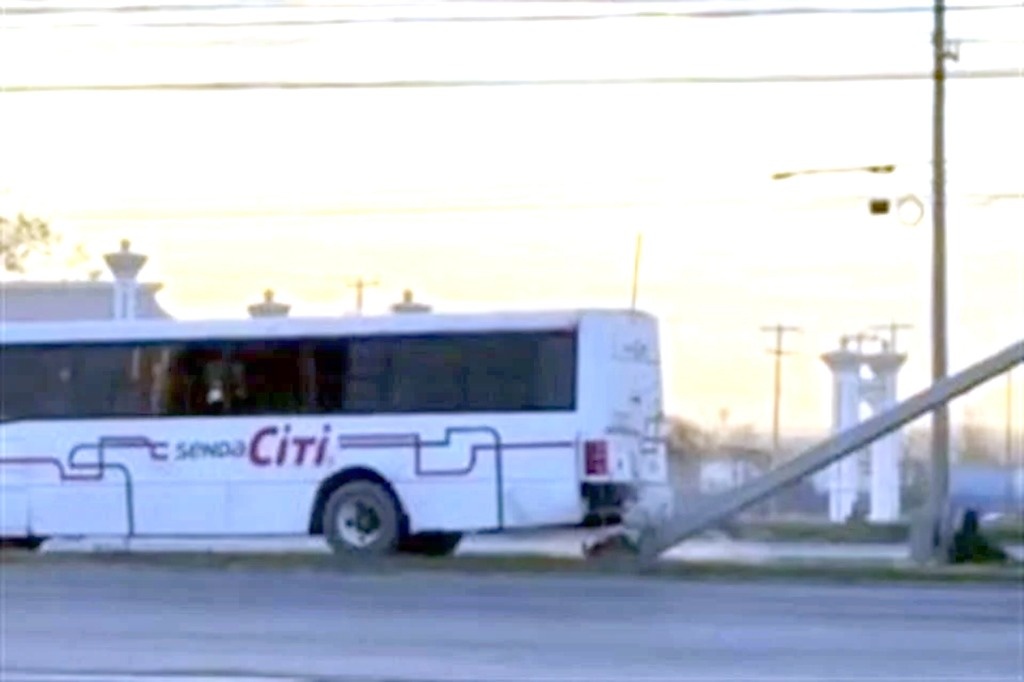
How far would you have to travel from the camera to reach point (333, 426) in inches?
1281

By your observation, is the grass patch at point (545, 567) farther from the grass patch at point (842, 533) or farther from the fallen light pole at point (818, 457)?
the grass patch at point (842, 533)

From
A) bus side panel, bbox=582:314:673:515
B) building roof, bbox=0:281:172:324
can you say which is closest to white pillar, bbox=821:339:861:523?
building roof, bbox=0:281:172:324

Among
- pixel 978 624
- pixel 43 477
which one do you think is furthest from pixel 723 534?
pixel 978 624

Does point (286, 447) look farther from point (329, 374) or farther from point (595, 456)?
point (595, 456)

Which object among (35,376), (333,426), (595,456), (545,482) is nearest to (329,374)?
(333,426)

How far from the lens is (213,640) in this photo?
62.3 feet

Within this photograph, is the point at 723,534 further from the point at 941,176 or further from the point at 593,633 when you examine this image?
the point at 593,633

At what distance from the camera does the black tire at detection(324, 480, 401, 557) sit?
31984 millimetres

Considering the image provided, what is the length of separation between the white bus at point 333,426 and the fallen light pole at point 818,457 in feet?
4.05

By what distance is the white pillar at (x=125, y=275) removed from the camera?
51188 mm

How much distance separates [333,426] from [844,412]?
3165 centimetres

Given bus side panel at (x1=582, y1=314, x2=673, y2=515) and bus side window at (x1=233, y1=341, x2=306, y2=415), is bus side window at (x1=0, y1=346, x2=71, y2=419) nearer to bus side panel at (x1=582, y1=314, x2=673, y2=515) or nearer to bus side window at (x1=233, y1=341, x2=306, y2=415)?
bus side window at (x1=233, y1=341, x2=306, y2=415)

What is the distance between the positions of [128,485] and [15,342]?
211 cm

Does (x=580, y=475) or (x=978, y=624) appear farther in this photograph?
(x=580, y=475)
